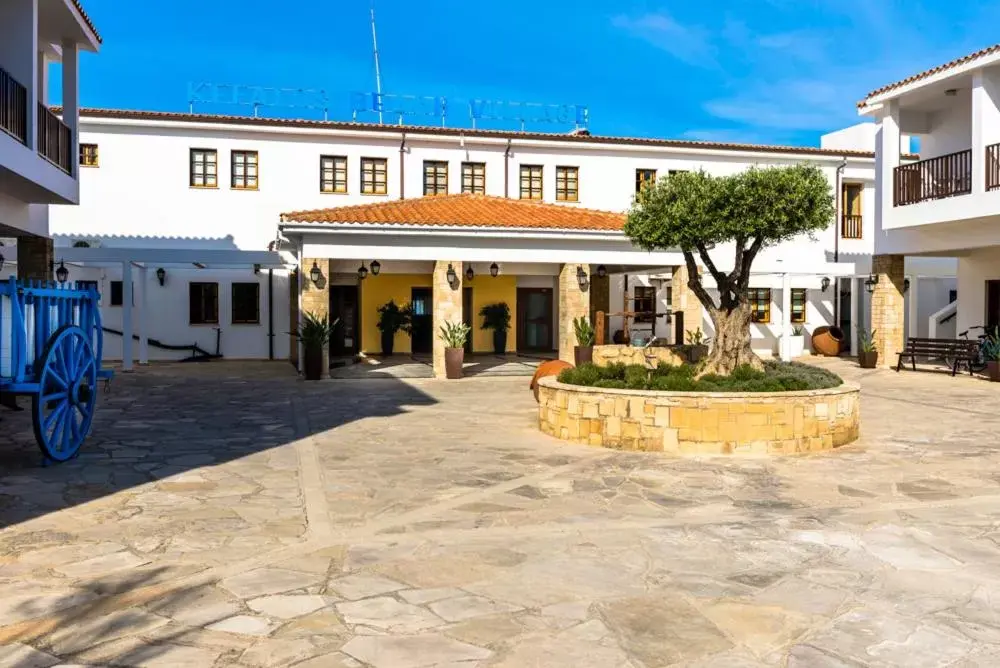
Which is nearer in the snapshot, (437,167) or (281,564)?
(281,564)

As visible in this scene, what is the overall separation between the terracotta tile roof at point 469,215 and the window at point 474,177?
108 cm

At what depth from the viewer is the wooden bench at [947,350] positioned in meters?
18.2

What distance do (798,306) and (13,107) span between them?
21233 mm

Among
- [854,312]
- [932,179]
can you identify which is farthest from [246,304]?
[932,179]

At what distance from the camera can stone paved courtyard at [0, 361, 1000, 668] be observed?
3832mm

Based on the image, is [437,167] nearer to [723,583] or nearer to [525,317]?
[525,317]

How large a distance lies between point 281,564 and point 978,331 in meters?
21.2

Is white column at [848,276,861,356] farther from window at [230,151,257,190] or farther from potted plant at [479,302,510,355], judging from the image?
window at [230,151,257,190]

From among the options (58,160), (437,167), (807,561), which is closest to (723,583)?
(807,561)

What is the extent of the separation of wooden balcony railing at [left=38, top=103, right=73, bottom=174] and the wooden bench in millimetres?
18313

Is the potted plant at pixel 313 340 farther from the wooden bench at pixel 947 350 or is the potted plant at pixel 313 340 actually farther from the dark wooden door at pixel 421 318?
the wooden bench at pixel 947 350

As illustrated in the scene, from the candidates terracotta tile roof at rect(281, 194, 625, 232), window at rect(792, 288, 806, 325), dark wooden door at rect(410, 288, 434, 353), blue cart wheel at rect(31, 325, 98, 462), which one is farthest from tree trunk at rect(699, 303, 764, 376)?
window at rect(792, 288, 806, 325)

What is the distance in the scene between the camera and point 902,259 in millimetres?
20219

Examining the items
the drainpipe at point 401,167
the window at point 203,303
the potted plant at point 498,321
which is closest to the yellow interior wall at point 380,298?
the potted plant at point 498,321
